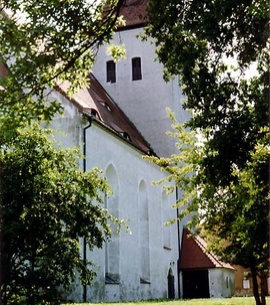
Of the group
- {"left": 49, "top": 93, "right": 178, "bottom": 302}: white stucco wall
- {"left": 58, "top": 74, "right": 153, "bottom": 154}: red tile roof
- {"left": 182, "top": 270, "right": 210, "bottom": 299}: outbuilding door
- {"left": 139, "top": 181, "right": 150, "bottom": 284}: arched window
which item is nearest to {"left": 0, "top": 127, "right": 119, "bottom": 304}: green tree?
{"left": 49, "top": 93, "right": 178, "bottom": 302}: white stucco wall

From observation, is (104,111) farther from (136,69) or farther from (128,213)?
(136,69)

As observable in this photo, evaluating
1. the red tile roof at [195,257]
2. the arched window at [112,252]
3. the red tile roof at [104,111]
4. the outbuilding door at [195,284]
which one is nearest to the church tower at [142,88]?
the red tile roof at [104,111]

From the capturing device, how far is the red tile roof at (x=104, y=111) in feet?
67.2

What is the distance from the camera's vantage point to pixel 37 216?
9.26 meters

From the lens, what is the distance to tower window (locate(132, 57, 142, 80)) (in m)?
30.8

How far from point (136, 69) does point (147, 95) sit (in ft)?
6.04

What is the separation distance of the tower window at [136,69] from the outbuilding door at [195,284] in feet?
38.5

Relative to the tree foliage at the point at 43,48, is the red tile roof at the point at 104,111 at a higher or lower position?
higher

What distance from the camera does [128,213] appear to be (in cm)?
2300

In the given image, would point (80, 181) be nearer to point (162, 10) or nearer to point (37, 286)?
point (37, 286)

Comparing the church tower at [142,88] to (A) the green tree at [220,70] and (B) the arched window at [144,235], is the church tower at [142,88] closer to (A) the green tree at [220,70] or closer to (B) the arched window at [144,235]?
(B) the arched window at [144,235]

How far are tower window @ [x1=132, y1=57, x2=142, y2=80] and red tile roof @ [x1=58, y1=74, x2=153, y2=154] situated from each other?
2.07 m

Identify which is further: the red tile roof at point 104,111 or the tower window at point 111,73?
the tower window at point 111,73

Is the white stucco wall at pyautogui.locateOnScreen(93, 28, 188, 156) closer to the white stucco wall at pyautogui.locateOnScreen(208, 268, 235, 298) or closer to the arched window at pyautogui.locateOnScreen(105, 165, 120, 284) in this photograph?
the white stucco wall at pyautogui.locateOnScreen(208, 268, 235, 298)
